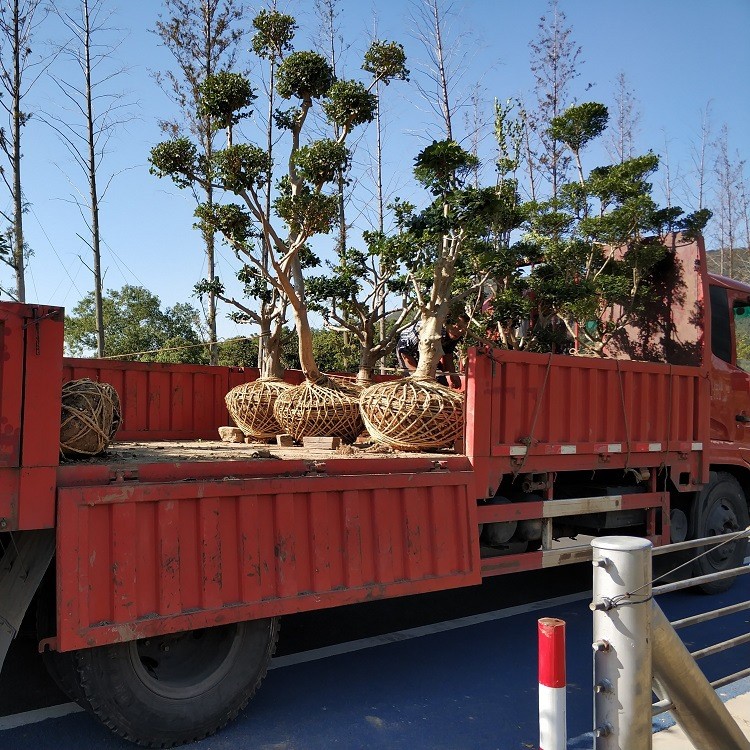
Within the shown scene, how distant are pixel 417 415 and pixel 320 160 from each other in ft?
8.55

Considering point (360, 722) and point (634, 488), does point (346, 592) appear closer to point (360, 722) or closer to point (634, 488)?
point (360, 722)

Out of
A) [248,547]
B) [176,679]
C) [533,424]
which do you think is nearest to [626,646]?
[248,547]

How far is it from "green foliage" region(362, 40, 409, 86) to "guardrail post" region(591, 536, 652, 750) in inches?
242

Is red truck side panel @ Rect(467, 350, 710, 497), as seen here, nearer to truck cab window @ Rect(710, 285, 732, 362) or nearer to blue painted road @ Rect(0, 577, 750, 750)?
truck cab window @ Rect(710, 285, 732, 362)

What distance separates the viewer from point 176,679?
384 cm

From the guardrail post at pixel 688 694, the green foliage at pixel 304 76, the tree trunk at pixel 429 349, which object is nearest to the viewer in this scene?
the guardrail post at pixel 688 694

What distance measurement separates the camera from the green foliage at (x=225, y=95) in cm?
648

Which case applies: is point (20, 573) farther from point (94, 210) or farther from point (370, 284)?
point (94, 210)

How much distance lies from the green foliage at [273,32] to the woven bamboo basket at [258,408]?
139 inches

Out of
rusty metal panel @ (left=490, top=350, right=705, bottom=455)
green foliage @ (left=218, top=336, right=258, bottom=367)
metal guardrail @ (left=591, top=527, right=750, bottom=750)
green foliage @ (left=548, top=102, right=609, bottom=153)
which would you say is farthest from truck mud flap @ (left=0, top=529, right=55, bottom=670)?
green foliage @ (left=218, top=336, right=258, bottom=367)

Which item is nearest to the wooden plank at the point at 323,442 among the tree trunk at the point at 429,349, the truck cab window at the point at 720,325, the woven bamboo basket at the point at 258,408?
the woven bamboo basket at the point at 258,408

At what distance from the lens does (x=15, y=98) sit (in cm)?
1305

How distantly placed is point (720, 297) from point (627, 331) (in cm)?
103

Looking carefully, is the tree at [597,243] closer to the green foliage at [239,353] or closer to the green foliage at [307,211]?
the green foliage at [307,211]
